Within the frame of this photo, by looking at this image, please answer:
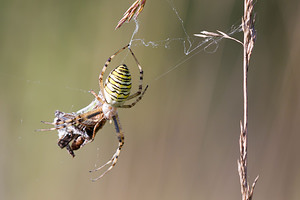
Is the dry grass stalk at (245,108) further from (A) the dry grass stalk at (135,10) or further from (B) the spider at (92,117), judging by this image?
(B) the spider at (92,117)

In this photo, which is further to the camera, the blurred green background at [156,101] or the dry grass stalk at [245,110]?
the blurred green background at [156,101]

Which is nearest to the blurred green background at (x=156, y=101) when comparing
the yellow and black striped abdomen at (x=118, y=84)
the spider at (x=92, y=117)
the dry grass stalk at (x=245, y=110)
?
the spider at (x=92, y=117)

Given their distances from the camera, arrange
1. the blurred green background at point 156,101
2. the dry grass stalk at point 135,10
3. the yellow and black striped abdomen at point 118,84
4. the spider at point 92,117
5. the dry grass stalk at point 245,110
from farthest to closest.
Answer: the blurred green background at point 156,101
the spider at point 92,117
the yellow and black striped abdomen at point 118,84
the dry grass stalk at point 135,10
the dry grass stalk at point 245,110

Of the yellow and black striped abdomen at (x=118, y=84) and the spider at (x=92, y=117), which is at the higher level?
the yellow and black striped abdomen at (x=118, y=84)

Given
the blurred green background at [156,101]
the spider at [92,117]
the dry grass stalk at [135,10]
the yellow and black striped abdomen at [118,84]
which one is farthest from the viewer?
the blurred green background at [156,101]

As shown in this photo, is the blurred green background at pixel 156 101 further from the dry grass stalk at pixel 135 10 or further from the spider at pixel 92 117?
the dry grass stalk at pixel 135 10

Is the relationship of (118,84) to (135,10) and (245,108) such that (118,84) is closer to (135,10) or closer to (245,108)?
(135,10)

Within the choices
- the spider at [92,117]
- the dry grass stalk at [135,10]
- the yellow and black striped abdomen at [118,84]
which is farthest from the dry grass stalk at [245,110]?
the spider at [92,117]

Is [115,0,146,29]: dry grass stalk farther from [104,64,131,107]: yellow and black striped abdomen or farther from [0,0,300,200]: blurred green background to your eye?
[0,0,300,200]: blurred green background
